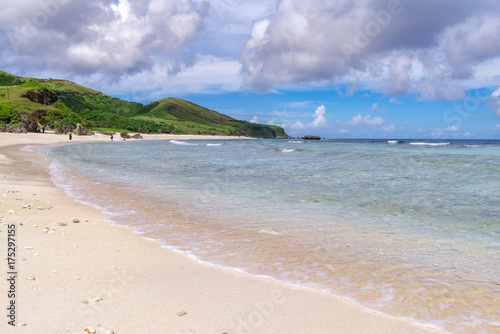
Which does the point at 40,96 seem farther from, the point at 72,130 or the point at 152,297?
the point at 152,297

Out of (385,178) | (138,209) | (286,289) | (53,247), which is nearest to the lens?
(286,289)

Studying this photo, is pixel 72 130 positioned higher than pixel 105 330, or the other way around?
pixel 72 130

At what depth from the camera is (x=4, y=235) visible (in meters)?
6.04

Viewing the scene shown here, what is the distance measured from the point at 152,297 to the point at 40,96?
6127 inches

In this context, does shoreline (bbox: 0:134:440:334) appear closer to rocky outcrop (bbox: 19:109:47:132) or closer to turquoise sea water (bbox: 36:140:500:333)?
turquoise sea water (bbox: 36:140:500:333)

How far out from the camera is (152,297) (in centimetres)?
402

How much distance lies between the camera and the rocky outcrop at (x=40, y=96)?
125137 millimetres

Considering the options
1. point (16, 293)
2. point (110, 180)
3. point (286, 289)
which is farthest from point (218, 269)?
point (110, 180)

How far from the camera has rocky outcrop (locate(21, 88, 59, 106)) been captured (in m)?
125

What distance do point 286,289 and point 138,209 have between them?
21.0ft

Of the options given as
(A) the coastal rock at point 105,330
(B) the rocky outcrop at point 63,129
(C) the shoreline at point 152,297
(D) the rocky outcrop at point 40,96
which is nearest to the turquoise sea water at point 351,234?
(C) the shoreline at point 152,297

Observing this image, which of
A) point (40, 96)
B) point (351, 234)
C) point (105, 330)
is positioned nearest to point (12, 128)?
point (40, 96)

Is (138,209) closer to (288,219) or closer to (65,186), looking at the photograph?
(288,219)

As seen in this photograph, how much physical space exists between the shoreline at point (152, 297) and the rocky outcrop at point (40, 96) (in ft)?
479
